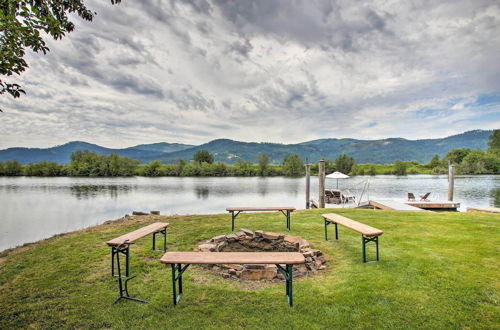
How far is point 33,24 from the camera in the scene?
9.95 feet

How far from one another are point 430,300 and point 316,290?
162 centimetres

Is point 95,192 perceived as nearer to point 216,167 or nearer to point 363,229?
point 363,229

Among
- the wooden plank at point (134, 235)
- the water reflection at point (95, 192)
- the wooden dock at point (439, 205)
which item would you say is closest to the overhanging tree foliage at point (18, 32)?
the wooden plank at point (134, 235)

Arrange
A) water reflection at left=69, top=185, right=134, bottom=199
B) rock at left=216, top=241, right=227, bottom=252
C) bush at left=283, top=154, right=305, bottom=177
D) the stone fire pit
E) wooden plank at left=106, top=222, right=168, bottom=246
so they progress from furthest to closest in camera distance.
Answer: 1. bush at left=283, top=154, right=305, bottom=177
2. water reflection at left=69, top=185, right=134, bottom=199
3. rock at left=216, top=241, right=227, bottom=252
4. the stone fire pit
5. wooden plank at left=106, top=222, right=168, bottom=246

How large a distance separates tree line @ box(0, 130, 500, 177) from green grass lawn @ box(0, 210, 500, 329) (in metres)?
74.7

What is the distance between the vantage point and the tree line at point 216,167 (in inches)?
2943

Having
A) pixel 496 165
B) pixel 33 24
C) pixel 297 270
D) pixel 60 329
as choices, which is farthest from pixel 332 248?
pixel 496 165

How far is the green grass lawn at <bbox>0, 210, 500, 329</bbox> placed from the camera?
3303 mm

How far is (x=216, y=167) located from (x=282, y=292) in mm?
81422

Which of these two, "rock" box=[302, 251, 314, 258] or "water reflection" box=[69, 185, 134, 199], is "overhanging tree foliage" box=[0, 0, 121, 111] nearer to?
"rock" box=[302, 251, 314, 258]

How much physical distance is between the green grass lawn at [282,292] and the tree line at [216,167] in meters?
74.7

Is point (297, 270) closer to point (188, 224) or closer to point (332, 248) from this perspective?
point (332, 248)

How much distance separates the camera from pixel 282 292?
13.4 feet

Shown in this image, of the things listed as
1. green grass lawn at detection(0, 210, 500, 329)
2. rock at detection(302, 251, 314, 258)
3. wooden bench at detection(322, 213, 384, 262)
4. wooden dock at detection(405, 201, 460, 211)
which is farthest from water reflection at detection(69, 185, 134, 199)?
wooden dock at detection(405, 201, 460, 211)
